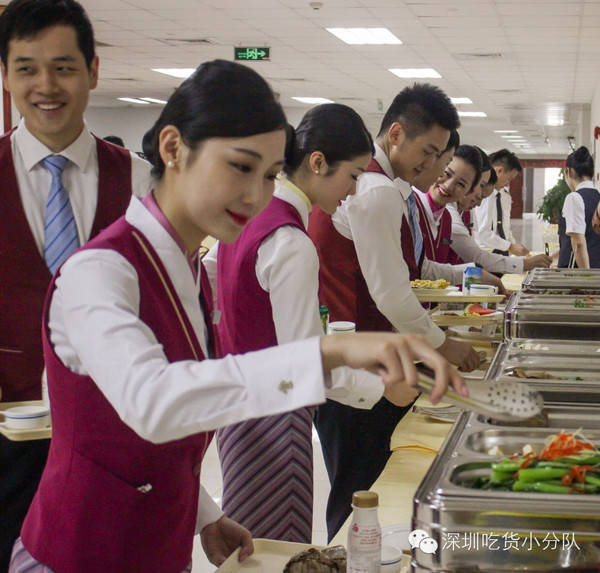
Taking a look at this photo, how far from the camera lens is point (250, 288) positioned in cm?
200

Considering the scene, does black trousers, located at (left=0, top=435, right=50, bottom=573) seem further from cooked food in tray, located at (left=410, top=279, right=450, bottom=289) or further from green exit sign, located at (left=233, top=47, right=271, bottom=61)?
green exit sign, located at (left=233, top=47, right=271, bottom=61)

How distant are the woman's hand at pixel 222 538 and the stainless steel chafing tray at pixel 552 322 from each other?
143 cm

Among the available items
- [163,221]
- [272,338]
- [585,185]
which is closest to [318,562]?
[163,221]

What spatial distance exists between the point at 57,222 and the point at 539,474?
126cm

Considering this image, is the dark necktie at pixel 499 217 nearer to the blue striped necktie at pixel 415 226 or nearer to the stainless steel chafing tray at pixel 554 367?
the blue striped necktie at pixel 415 226

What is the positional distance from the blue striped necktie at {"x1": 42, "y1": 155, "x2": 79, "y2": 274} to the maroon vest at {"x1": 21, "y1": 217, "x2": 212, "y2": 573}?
774 mm

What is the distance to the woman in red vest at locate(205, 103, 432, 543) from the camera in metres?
1.90

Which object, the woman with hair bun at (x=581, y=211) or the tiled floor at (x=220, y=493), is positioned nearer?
the tiled floor at (x=220, y=493)

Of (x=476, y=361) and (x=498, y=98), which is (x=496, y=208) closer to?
(x=476, y=361)

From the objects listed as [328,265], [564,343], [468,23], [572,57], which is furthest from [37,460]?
[572,57]

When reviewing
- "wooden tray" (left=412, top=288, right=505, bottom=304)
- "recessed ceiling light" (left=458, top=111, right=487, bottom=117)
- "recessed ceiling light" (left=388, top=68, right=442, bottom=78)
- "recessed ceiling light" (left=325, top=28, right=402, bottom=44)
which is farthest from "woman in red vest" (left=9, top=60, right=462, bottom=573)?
"recessed ceiling light" (left=458, top=111, right=487, bottom=117)

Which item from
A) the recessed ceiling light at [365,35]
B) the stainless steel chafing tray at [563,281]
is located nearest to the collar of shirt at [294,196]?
the stainless steel chafing tray at [563,281]

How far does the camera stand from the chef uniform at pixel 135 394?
0.97m

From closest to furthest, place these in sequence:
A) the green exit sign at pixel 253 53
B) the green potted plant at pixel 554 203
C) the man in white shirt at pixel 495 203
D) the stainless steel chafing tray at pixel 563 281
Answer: the stainless steel chafing tray at pixel 563 281
the man in white shirt at pixel 495 203
the green exit sign at pixel 253 53
the green potted plant at pixel 554 203
